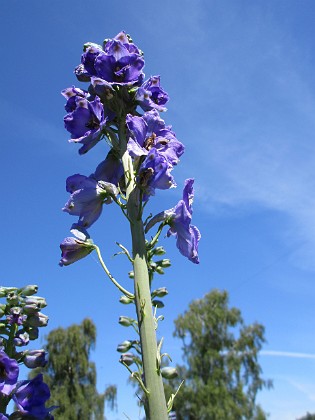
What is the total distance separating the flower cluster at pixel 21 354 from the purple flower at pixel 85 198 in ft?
3.69

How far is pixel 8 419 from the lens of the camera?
118 inches

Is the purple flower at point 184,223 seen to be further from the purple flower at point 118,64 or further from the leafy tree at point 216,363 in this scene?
the leafy tree at point 216,363

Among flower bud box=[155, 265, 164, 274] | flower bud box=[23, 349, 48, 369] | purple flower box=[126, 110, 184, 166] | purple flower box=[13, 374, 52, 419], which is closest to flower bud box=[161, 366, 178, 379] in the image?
purple flower box=[13, 374, 52, 419]

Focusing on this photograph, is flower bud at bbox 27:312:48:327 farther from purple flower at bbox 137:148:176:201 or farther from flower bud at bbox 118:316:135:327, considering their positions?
purple flower at bbox 137:148:176:201

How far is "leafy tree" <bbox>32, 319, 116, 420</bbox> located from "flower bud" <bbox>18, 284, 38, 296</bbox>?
2573cm

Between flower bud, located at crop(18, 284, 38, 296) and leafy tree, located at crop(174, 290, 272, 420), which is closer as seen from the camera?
flower bud, located at crop(18, 284, 38, 296)

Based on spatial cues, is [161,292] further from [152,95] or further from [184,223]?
[152,95]

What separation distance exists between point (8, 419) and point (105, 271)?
134 cm

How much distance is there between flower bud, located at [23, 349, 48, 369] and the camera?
3.47 metres

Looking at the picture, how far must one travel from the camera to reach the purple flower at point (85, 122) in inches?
119

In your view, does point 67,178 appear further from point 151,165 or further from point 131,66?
point 131,66

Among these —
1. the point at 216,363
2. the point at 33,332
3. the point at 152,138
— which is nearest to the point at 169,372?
the point at 33,332

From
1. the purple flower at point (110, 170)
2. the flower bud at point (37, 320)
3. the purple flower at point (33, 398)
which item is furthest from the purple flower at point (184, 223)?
the flower bud at point (37, 320)

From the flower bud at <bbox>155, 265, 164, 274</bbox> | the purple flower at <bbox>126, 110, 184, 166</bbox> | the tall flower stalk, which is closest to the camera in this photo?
the tall flower stalk
